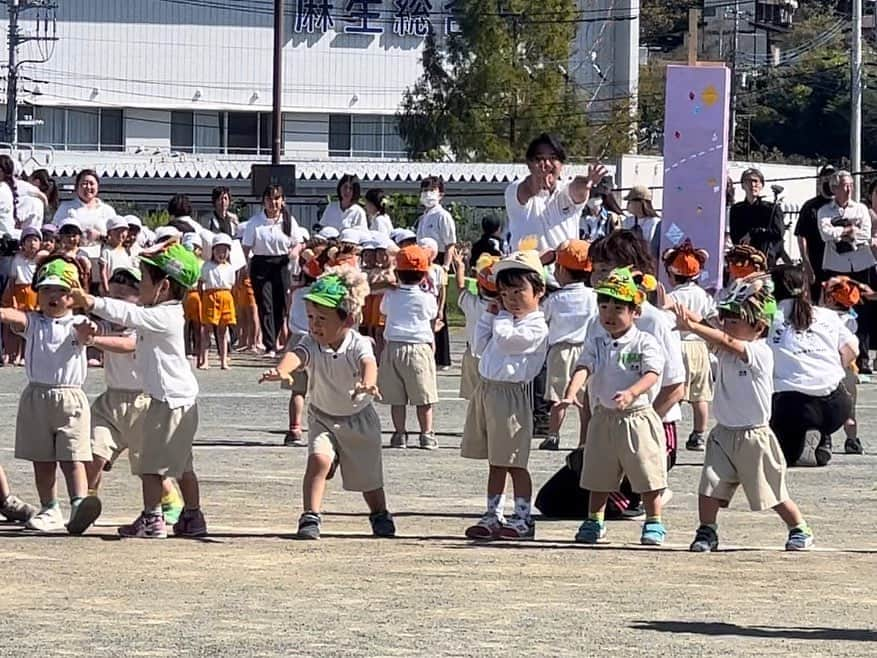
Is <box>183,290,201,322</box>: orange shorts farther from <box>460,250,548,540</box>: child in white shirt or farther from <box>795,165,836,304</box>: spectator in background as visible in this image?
<box>460,250,548,540</box>: child in white shirt

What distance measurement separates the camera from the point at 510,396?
1045 centimetres

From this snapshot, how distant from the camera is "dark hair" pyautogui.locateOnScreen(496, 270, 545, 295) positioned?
10.5 meters

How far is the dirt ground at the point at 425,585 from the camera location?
7379 millimetres

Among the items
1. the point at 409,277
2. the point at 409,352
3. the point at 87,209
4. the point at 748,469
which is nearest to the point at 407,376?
the point at 409,352

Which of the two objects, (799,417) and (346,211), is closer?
(799,417)

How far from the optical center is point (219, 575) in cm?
888

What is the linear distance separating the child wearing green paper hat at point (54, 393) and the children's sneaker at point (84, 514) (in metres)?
0.14

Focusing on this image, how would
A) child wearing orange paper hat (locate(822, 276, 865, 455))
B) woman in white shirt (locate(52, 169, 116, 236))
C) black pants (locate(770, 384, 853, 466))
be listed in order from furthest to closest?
woman in white shirt (locate(52, 169, 116, 236))
child wearing orange paper hat (locate(822, 276, 865, 455))
black pants (locate(770, 384, 853, 466))

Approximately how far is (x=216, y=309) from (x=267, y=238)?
119cm

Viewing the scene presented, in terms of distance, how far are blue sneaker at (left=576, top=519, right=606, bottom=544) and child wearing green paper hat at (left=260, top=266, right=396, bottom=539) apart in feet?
3.17

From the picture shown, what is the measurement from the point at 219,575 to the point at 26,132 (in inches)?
2792

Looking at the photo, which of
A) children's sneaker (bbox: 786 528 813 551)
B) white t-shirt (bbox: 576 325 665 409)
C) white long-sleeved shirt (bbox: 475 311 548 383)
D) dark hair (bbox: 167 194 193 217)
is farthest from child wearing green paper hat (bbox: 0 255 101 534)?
dark hair (bbox: 167 194 193 217)

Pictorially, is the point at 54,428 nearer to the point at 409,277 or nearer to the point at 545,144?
the point at 545,144

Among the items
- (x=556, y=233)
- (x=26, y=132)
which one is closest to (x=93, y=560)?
(x=556, y=233)
